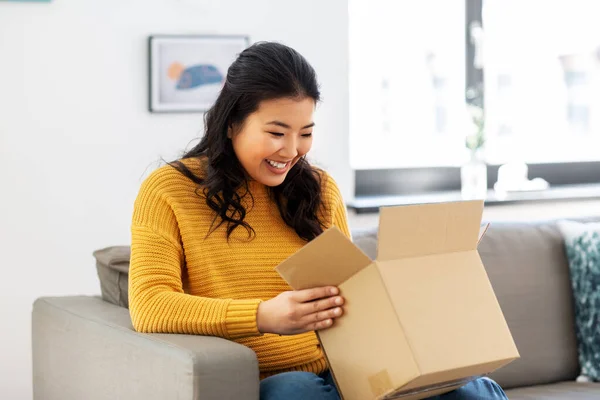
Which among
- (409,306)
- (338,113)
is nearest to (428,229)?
(409,306)

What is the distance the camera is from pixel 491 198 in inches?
141

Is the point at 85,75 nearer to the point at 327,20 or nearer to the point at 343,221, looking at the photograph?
the point at 327,20

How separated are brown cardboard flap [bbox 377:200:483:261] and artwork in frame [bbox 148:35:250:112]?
167 cm

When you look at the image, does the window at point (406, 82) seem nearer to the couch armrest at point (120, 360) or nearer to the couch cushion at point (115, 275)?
the couch cushion at point (115, 275)

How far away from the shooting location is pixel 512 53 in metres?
4.03

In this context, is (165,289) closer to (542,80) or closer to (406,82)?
(406,82)

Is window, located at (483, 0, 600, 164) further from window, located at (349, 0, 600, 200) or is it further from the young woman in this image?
the young woman

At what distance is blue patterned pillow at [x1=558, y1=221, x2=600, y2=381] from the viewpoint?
7.97 feet

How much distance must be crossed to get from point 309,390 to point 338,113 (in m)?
1.90

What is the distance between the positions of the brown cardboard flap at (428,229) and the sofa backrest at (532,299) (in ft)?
2.42

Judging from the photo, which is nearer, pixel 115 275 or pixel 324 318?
pixel 324 318

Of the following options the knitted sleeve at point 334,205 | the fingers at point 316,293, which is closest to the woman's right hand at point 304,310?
the fingers at point 316,293

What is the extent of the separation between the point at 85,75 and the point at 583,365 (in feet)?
5.74

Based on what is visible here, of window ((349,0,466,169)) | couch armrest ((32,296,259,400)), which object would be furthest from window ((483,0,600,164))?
couch armrest ((32,296,259,400))
